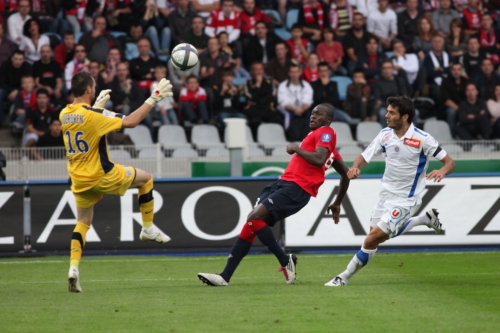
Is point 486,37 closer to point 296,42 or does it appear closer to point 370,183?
point 296,42

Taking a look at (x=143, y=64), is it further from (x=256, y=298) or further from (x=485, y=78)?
(x=256, y=298)

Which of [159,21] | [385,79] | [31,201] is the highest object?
[159,21]

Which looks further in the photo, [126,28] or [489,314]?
[126,28]

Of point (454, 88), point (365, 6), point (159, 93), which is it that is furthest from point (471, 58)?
point (159, 93)

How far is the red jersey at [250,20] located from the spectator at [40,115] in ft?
17.6

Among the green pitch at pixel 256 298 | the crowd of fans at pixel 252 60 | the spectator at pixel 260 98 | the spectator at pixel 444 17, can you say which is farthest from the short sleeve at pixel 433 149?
the spectator at pixel 444 17

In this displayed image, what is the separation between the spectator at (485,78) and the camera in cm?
1706

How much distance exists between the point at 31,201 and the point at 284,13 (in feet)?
32.8

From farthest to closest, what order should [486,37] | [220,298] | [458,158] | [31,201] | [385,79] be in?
[486,37] < [385,79] < [458,158] < [31,201] < [220,298]

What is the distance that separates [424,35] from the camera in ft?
59.9

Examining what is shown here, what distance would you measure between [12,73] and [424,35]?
33.6ft

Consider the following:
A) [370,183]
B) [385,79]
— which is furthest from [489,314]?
[385,79]

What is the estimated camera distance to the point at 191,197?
11.6m

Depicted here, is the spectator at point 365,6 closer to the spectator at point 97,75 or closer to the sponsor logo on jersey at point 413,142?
the spectator at point 97,75
